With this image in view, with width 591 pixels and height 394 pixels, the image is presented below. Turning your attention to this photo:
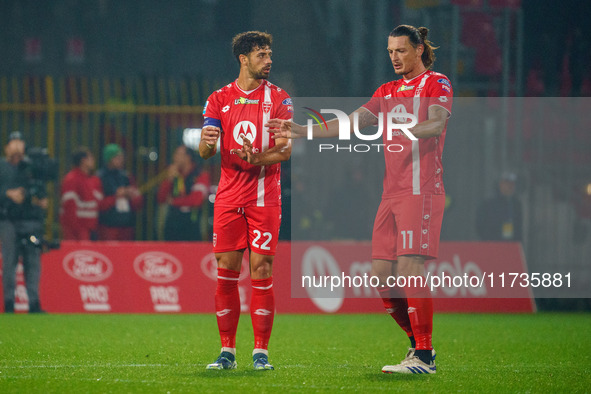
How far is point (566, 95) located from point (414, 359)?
1092cm

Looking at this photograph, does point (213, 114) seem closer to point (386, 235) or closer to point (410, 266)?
point (386, 235)

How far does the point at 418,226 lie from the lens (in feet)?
20.9

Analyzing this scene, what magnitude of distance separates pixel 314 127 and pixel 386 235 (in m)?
0.98

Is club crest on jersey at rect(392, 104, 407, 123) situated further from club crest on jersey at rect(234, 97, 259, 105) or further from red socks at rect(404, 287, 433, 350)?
red socks at rect(404, 287, 433, 350)

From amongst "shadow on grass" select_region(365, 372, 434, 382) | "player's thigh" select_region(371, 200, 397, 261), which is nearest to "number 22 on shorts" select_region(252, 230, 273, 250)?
"player's thigh" select_region(371, 200, 397, 261)

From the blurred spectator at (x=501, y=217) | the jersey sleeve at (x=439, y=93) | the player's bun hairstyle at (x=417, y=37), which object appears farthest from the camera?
the blurred spectator at (x=501, y=217)

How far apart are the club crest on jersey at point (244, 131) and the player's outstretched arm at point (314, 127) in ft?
0.47

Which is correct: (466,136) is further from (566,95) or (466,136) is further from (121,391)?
(121,391)

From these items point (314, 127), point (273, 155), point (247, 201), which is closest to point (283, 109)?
point (314, 127)

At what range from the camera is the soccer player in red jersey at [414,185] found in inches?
251

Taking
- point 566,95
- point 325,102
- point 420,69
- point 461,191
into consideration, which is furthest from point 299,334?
point 325,102

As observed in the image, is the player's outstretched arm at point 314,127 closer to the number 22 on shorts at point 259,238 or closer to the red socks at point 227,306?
the number 22 on shorts at point 259,238

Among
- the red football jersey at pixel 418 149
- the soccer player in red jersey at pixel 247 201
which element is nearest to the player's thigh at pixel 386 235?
the red football jersey at pixel 418 149

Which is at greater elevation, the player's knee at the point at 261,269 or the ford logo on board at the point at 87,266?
the player's knee at the point at 261,269
